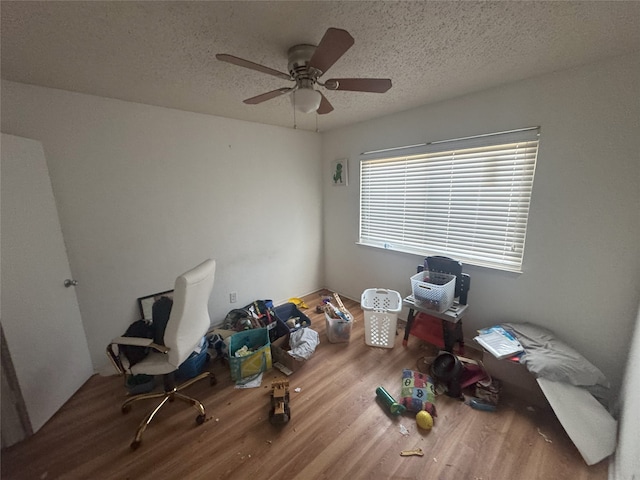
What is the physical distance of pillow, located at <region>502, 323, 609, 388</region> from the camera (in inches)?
59.5

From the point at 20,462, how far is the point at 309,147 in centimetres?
358

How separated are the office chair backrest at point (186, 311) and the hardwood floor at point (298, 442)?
52 cm

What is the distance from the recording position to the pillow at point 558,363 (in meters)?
1.51

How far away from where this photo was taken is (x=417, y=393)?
5.54 ft

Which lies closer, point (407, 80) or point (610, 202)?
point (610, 202)

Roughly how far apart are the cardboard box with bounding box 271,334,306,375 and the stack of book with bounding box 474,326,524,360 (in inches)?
57.4

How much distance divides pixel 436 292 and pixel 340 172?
1.96 meters

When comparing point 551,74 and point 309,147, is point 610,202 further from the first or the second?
point 309,147

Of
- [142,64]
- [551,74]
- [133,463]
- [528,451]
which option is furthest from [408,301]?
[142,64]

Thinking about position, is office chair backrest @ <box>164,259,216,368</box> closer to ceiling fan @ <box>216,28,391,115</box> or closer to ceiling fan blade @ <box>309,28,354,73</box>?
ceiling fan @ <box>216,28,391,115</box>

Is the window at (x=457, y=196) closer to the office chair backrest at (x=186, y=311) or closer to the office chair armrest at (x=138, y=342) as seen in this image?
the office chair backrest at (x=186, y=311)

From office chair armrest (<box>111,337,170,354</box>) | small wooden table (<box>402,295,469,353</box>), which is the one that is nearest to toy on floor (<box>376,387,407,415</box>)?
small wooden table (<box>402,295,469,353</box>)

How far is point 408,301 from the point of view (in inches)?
87.7

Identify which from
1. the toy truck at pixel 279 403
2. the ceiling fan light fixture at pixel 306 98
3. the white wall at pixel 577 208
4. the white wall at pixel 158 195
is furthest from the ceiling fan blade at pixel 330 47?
the toy truck at pixel 279 403
